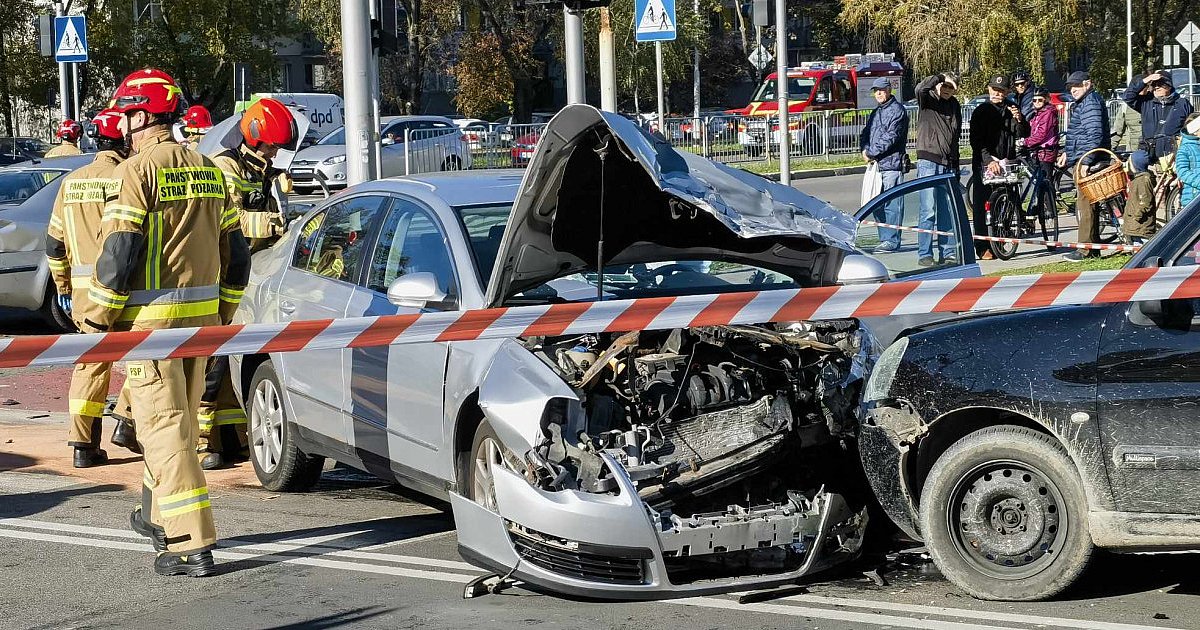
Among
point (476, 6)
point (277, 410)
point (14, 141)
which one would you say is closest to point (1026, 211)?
point (277, 410)

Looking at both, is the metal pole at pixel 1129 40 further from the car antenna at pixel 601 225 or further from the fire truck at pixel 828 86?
the car antenna at pixel 601 225

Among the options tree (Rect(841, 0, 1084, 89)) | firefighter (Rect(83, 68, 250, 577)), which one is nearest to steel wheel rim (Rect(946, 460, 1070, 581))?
firefighter (Rect(83, 68, 250, 577))

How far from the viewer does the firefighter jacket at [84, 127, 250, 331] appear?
19.5ft

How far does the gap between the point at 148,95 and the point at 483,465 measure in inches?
82.7

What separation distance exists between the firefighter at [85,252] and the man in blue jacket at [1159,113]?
1115 centimetres

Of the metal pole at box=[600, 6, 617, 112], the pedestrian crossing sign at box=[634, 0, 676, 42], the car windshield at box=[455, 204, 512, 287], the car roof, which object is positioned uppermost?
the pedestrian crossing sign at box=[634, 0, 676, 42]

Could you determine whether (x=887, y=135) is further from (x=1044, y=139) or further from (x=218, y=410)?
(x=218, y=410)

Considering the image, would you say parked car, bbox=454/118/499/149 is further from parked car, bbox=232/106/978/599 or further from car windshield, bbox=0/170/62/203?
parked car, bbox=232/106/978/599

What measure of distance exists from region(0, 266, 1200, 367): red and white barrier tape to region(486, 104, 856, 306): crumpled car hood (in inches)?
14.3

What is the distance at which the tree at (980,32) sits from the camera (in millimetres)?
37312

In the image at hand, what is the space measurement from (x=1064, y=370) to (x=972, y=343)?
1.24 feet

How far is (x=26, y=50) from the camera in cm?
4694

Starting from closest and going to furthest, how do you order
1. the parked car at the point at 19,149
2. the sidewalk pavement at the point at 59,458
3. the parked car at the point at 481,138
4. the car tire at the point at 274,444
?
the car tire at the point at 274,444 < the sidewalk pavement at the point at 59,458 < the parked car at the point at 481,138 < the parked car at the point at 19,149

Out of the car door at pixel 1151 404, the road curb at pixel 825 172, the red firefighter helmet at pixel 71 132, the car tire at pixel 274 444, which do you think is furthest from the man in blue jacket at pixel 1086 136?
the road curb at pixel 825 172
